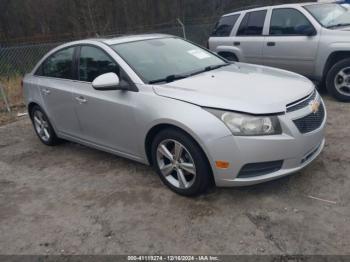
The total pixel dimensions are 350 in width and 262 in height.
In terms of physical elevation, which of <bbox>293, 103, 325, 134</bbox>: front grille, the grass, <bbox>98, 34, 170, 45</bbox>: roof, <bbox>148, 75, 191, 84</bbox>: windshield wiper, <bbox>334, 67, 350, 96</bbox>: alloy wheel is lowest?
the grass

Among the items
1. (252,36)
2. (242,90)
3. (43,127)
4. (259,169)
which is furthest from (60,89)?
(252,36)

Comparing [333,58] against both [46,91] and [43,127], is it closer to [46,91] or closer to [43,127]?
[46,91]

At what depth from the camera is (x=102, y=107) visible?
4.18 metres

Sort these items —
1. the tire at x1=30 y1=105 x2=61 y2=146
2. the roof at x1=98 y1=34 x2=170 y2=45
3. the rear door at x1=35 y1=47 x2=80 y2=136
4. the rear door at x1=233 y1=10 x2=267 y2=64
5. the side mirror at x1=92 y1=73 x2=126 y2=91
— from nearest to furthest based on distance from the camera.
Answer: the side mirror at x1=92 y1=73 x2=126 y2=91 < the roof at x1=98 y1=34 x2=170 y2=45 < the rear door at x1=35 y1=47 x2=80 y2=136 < the tire at x1=30 y1=105 x2=61 y2=146 < the rear door at x1=233 y1=10 x2=267 y2=64

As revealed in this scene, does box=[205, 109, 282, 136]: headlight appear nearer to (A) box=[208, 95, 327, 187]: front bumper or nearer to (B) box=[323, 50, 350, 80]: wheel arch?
(A) box=[208, 95, 327, 187]: front bumper

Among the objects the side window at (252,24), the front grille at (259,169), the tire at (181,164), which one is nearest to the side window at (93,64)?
the tire at (181,164)

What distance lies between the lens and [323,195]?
11.4 feet

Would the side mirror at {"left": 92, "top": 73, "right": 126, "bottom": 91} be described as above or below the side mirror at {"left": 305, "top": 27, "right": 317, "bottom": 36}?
above

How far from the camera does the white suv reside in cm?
609

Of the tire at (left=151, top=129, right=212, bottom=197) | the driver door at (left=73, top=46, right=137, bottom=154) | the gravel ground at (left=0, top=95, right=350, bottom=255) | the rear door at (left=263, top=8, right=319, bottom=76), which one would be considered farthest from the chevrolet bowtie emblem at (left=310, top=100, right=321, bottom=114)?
the rear door at (left=263, top=8, right=319, bottom=76)

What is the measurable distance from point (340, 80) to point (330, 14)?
4.20 feet

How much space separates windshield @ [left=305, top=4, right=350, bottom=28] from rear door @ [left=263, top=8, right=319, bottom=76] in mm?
218

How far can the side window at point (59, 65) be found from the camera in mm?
4789

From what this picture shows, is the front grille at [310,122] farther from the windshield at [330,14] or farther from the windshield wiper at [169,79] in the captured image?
the windshield at [330,14]
